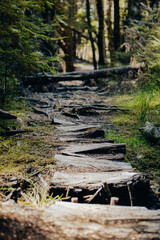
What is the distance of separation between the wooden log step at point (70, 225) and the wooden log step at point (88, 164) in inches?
45.6

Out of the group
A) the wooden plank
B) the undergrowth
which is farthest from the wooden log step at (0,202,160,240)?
the undergrowth

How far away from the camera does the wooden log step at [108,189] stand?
204 cm

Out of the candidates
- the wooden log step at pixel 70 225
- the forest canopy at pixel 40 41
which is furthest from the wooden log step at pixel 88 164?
the forest canopy at pixel 40 41

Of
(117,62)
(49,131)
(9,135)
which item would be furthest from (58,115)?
(117,62)

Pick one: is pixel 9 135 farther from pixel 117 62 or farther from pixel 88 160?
pixel 117 62

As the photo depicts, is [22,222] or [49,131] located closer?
[22,222]

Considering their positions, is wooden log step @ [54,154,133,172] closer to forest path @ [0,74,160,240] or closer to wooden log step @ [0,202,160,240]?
forest path @ [0,74,160,240]

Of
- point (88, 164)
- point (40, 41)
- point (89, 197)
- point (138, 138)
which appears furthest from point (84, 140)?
point (40, 41)

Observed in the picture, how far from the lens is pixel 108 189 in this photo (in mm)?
2014

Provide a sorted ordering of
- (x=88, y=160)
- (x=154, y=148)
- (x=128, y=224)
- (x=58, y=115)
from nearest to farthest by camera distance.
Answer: (x=128, y=224), (x=88, y=160), (x=154, y=148), (x=58, y=115)

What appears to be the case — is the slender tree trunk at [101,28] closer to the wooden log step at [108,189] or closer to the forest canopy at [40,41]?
the forest canopy at [40,41]

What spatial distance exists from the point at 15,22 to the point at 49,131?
8.46 feet

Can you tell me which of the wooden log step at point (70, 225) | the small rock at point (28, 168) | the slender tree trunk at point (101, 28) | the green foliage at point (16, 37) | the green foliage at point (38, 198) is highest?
the slender tree trunk at point (101, 28)

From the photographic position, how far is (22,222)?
4.13ft
